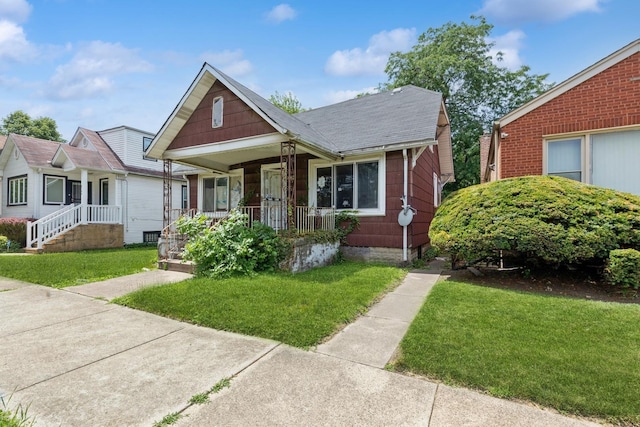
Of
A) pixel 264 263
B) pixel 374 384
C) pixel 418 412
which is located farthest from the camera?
pixel 264 263

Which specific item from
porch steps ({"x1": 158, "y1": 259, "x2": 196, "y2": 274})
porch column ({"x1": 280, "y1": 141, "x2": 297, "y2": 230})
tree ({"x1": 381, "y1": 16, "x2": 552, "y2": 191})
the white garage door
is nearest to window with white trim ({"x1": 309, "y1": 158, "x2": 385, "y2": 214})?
porch column ({"x1": 280, "y1": 141, "x2": 297, "y2": 230})

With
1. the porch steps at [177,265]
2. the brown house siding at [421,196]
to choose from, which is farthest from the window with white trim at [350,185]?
the porch steps at [177,265]

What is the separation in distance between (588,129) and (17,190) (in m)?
23.9

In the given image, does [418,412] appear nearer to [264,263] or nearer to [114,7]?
[264,263]

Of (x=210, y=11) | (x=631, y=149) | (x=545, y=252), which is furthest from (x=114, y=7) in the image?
(x=631, y=149)

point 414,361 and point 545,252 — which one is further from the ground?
point 545,252

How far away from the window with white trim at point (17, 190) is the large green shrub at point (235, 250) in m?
14.5

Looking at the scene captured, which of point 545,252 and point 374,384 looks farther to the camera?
point 545,252

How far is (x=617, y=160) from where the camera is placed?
7059 mm

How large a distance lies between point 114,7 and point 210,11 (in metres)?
2.52

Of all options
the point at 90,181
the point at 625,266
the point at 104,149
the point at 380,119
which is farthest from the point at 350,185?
the point at 90,181

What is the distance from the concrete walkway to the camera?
2.33m

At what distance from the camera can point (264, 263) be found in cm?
731

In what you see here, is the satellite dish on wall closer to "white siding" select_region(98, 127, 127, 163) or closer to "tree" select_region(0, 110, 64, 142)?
"white siding" select_region(98, 127, 127, 163)
